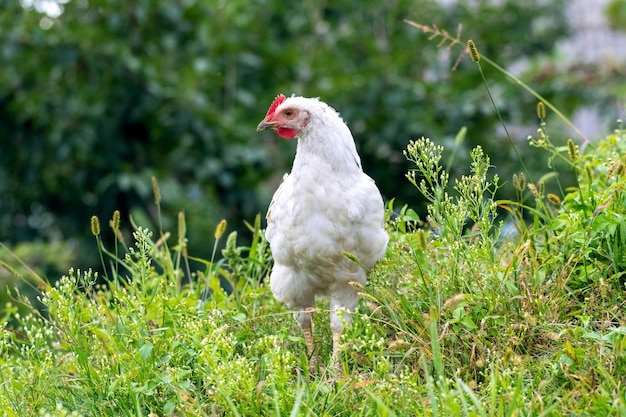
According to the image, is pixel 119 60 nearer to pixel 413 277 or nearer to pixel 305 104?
pixel 305 104

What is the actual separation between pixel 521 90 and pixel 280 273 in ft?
14.2

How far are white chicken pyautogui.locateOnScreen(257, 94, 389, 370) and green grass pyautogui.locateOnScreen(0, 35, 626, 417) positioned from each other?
13 centimetres

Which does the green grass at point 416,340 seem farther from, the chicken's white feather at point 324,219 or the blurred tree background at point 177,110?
the blurred tree background at point 177,110

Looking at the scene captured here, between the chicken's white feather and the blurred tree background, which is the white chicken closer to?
the chicken's white feather

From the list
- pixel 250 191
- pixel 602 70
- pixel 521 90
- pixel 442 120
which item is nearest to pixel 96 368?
pixel 250 191

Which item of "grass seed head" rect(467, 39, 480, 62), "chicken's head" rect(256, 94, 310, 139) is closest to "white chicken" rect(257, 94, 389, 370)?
"chicken's head" rect(256, 94, 310, 139)

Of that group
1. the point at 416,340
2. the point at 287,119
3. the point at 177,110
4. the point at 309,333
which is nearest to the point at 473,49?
the point at 287,119

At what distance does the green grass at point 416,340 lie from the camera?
264cm

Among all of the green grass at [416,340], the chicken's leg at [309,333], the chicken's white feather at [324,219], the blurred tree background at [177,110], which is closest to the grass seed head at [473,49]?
the green grass at [416,340]

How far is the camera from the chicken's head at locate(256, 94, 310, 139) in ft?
10.7

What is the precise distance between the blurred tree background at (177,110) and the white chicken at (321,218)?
2793 mm

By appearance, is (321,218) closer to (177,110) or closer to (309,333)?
(309,333)

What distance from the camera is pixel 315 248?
3098mm

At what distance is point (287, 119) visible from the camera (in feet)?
10.7
